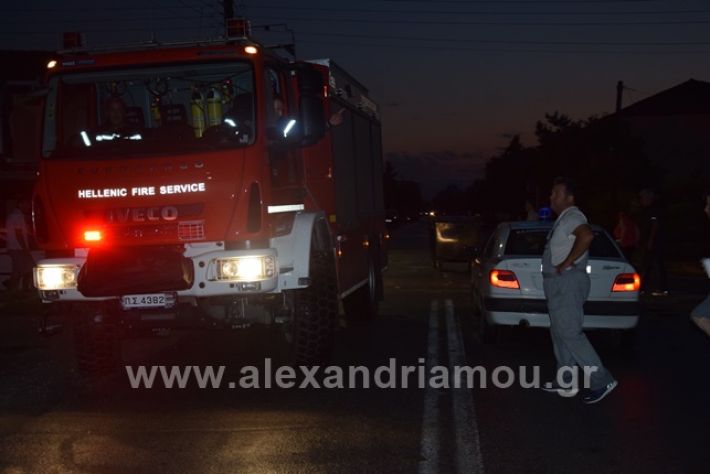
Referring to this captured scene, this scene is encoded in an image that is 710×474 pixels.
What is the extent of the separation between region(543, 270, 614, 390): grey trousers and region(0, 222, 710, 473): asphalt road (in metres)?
0.32

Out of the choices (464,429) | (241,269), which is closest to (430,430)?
(464,429)

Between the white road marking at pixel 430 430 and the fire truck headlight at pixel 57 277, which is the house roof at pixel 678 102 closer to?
the white road marking at pixel 430 430

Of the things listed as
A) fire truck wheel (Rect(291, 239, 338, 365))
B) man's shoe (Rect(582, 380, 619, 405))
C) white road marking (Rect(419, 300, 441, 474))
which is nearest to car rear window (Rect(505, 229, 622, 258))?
white road marking (Rect(419, 300, 441, 474))

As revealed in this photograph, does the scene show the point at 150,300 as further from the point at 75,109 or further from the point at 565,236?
the point at 565,236

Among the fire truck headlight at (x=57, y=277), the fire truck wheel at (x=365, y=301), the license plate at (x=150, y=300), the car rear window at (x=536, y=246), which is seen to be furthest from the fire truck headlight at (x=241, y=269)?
the fire truck wheel at (x=365, y=301)

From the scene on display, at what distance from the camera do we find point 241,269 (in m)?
7.73

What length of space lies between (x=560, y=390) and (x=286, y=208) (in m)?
2.83

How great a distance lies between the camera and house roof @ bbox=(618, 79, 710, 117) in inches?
2694

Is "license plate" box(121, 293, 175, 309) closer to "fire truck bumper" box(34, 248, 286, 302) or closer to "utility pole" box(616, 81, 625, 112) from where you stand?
"fire truck bumper" box(34, 248, 286, 302)

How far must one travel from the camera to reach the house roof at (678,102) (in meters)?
68.4

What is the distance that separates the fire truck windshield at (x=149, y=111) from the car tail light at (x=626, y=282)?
13.7 ft

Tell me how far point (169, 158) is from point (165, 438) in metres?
2.50

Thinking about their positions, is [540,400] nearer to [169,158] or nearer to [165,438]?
[165,438]

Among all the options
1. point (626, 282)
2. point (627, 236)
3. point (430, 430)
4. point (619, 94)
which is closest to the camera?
point (430, 430)
